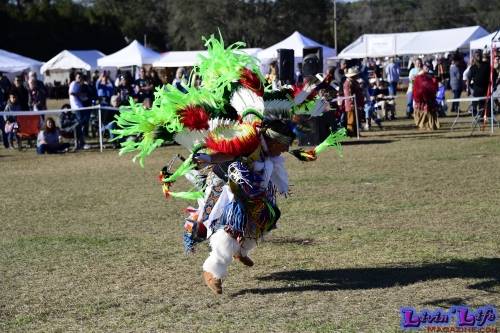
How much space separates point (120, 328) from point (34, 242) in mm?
3631

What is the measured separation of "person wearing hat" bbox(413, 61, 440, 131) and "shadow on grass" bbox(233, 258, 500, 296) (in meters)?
13.7

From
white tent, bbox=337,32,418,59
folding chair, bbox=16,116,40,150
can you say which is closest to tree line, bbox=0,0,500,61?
white tent, bbox=337,32,418,59

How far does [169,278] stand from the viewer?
23.7 feet

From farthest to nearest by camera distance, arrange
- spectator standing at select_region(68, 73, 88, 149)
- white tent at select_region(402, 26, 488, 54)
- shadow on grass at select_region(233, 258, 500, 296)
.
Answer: white tent at select_region(402, 26, 488, 54), spectator standing at select_region(68, 73, 88, 149), shadow on grass at select_region(233, 258, 500, 296)

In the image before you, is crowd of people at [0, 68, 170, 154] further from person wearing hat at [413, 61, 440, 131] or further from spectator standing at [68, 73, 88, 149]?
person wearing hat at [413, 61, 440, 131]

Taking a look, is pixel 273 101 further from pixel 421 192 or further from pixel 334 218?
pixel 421 192

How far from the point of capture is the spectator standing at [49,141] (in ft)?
63.7

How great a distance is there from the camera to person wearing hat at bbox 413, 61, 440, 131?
67.7ft

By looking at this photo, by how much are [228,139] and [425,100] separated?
1522 cm

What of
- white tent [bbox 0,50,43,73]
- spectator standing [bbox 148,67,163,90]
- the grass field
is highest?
white tent [bbox 0,50,43,73]

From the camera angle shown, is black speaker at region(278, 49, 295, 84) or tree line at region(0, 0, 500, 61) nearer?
black speaker at region(278, 49, 295, 84)

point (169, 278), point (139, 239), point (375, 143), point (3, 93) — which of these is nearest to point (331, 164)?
point (375, 143)

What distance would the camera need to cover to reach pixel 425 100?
20.9 m

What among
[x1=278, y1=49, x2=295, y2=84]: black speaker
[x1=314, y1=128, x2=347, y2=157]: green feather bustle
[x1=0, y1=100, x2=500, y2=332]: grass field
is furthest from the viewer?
[x1=278, y1=49, x2=295, y2=84]: black speaker
